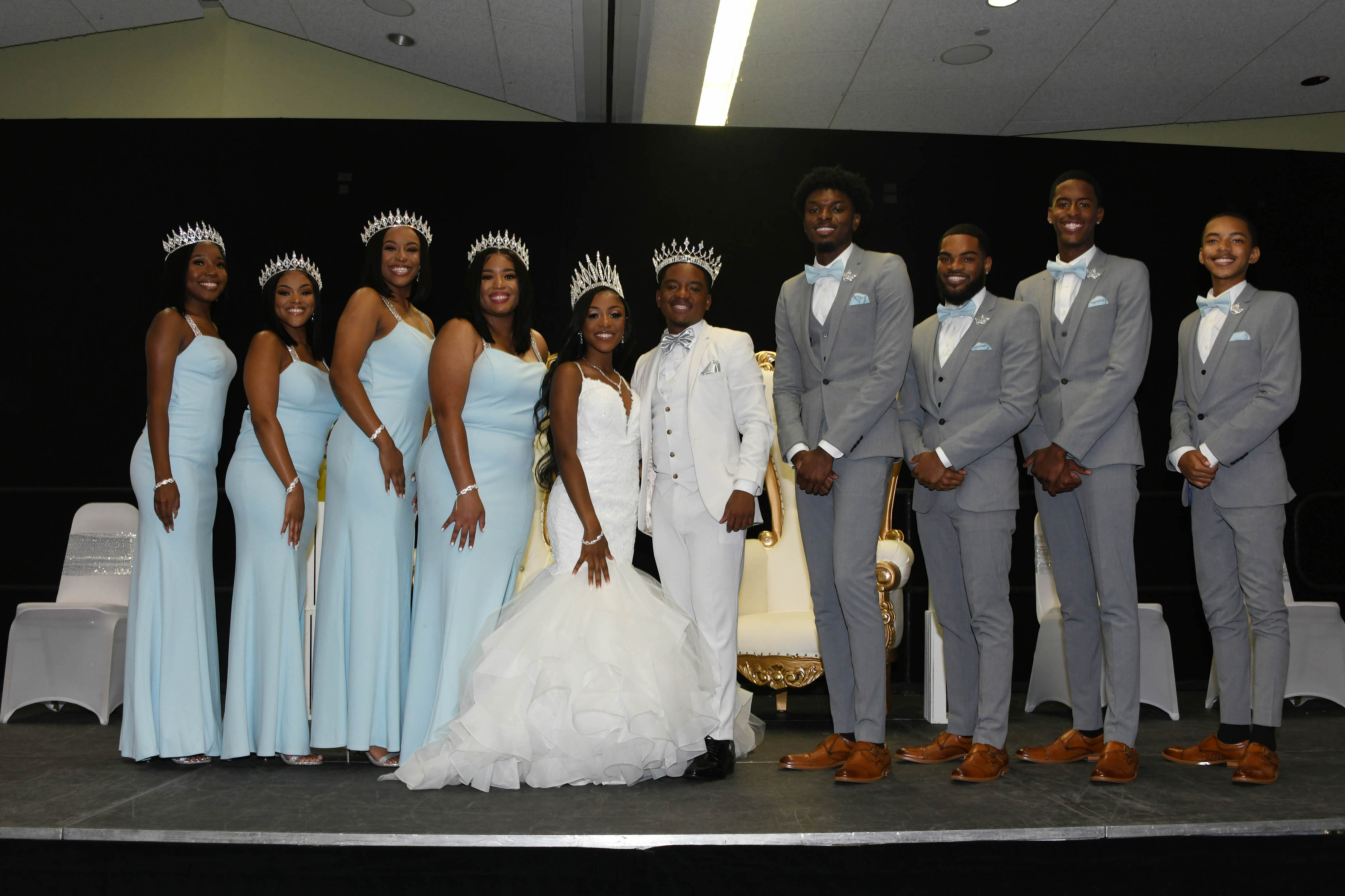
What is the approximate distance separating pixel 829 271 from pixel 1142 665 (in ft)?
9.13

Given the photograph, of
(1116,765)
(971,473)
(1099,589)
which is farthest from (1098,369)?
(1116,765)

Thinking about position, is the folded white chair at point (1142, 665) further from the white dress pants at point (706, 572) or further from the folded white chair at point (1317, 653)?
the white dress pants at point (706, 572)

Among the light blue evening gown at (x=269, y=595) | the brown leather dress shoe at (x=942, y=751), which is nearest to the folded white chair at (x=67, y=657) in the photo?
the light blue evening gown at (x=269, y=595)

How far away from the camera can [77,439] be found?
19.6ft

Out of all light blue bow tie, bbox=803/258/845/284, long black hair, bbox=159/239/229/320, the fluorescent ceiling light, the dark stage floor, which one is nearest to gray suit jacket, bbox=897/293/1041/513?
light blue bow tie, bbox=803/258/845/284

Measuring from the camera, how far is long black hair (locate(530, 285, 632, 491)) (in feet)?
11.2

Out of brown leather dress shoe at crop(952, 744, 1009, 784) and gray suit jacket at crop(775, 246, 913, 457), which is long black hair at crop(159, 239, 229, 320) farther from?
brown leather dress shoe at crop(952, 744, 1009, 784)

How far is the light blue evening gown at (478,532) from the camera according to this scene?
11.3 feet

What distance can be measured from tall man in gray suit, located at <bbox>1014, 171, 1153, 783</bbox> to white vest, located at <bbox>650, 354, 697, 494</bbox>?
46.5 inches

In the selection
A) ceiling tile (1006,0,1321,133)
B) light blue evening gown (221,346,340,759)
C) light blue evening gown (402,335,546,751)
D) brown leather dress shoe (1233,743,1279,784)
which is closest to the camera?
brown leather dress shoe (1233,743,1279,784)

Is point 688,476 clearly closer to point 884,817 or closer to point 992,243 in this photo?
point 884,817

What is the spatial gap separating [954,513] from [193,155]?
16.5ft

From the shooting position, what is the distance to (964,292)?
3434mm

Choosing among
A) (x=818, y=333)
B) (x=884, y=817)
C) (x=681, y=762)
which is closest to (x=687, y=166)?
(x=818, y=333)
